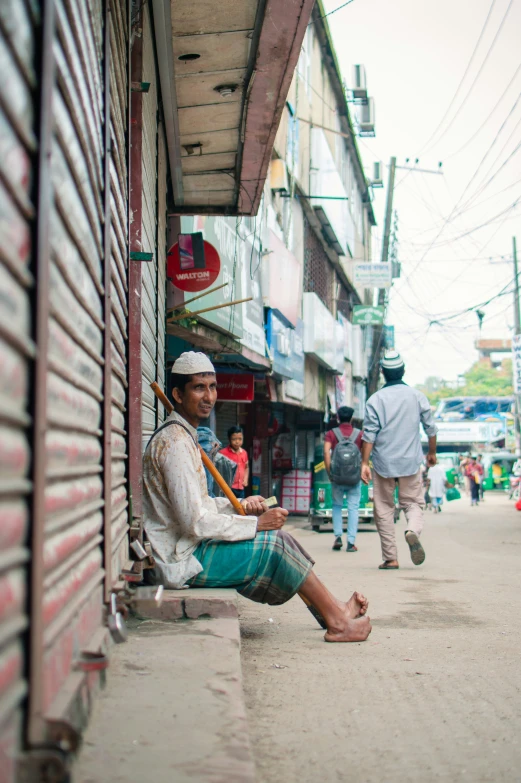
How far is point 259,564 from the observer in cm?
426

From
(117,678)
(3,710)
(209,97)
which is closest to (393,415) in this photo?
(209,97)

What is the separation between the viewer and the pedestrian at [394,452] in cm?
832

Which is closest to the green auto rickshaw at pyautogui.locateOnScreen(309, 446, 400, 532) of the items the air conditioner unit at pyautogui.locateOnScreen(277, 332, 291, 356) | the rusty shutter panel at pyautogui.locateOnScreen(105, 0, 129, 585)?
the air conditioner unit at pyautogui.locateOnScreen(277, 332, 291, 356)

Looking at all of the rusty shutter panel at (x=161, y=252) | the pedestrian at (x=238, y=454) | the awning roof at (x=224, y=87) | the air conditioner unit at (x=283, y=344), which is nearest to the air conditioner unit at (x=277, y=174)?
the air conditioner unit at (x=283, y=344)

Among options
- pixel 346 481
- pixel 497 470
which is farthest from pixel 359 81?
pixel 497 470

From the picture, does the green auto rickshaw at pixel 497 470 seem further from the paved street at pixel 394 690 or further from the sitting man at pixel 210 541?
the sitting man at pixel 210 541

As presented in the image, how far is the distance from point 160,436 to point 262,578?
33.8 inches

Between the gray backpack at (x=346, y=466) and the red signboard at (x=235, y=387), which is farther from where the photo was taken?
the red signboard at (x=235, y=387)

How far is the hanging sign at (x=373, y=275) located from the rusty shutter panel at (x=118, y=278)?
57.8 feet

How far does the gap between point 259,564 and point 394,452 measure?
442cm

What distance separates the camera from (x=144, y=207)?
5676 millimetres

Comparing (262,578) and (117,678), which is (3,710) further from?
(262,578)

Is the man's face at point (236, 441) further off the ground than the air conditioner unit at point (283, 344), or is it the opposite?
the air conditioner unit at point (283, 344)

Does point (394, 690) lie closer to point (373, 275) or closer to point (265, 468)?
point (265, 468)
